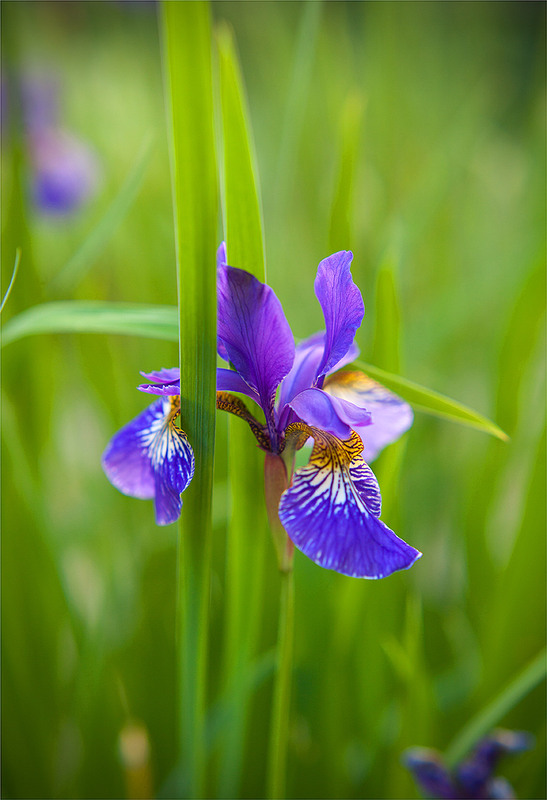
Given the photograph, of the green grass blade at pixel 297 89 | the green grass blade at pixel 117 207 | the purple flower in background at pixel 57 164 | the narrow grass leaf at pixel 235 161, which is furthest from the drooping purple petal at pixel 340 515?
the purple flower in background at pixel 57 164

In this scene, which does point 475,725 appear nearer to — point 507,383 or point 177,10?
point 507,383

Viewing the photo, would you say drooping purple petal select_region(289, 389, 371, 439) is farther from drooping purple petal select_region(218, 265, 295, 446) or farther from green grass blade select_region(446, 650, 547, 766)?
green grass blade select_region(446, 650, 547, 766)

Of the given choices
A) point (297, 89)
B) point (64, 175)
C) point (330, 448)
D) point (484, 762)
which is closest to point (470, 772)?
point (484, 762)

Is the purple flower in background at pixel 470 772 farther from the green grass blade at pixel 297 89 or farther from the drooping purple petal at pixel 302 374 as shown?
the green grass blade at pixel 297 89

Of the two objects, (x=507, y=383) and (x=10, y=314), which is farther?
(x=507, y=383)

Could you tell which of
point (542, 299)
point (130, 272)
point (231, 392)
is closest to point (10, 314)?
point (231, 392)
